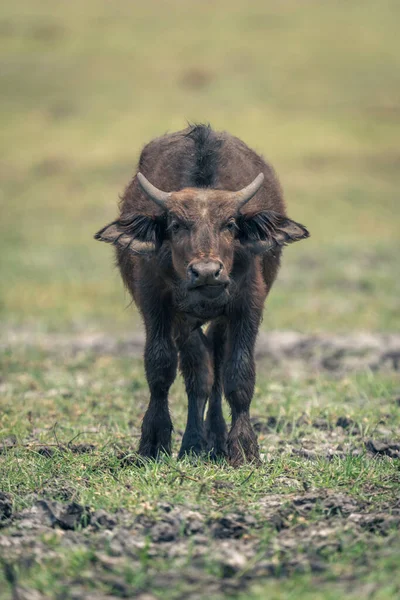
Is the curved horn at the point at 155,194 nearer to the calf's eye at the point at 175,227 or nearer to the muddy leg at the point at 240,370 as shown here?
the calf's eye at the point at 175,227

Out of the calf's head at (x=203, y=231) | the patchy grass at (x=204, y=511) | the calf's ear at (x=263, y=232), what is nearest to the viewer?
the patchy grass at (x=204, y=511)

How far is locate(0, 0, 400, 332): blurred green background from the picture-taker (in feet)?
62.0

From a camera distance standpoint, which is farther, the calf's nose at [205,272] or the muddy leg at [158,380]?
the muddy leg at [158,380]

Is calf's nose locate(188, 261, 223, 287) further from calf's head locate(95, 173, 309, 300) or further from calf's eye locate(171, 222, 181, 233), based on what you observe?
calf's eye locate(171, 222, 181, 233)

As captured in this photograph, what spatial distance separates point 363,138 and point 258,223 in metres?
30.6

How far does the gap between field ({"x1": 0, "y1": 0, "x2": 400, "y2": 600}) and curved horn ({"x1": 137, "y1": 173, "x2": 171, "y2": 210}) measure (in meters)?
1.76

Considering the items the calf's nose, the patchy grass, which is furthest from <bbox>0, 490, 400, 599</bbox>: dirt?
the calf's nose

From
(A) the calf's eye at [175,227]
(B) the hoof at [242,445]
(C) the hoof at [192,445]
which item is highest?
(A) the calf's eye at [175,227]

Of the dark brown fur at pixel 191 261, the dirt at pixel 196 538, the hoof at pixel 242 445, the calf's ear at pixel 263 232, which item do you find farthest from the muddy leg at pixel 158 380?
the dirt at pixel 196 538

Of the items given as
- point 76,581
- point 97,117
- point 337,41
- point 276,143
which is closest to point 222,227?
point 76,581

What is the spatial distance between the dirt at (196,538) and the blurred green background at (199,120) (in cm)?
942

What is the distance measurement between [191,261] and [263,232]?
86cm

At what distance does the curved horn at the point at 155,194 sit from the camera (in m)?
7.41

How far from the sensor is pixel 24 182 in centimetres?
3247
